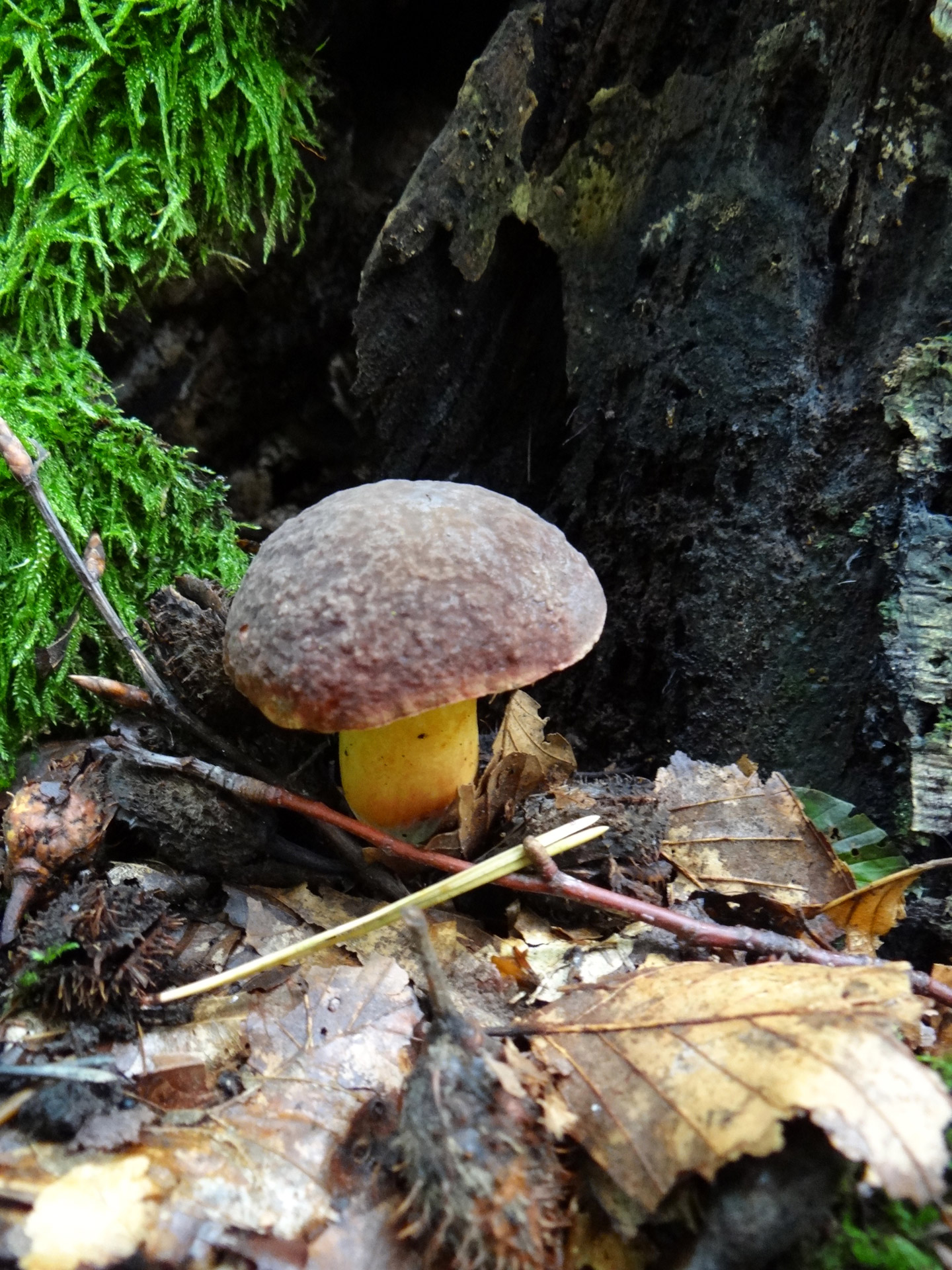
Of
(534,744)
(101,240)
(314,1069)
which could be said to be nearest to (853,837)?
(534,744)

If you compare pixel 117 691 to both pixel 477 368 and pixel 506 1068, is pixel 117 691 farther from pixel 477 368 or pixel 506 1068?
pixel 477 368

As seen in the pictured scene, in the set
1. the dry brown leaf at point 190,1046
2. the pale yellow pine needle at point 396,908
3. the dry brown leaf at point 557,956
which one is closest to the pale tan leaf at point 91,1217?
the dry brown leaf at point 190,1046

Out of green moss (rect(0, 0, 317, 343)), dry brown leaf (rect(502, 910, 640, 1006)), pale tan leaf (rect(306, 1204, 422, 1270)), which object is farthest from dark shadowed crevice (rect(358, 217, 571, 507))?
pale tan leaf (rect(306, 1204, 422, 1270))

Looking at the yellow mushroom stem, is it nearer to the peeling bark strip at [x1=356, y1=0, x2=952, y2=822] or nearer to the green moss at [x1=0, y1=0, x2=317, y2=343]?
the peeling bark strip at [x1=356, y1=0, x2=952, y2=822]

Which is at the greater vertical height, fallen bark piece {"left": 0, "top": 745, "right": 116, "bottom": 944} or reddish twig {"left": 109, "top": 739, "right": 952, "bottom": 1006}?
reddish twig {"left": 109, "top": 739, "right": 952, "bottom": 1006}

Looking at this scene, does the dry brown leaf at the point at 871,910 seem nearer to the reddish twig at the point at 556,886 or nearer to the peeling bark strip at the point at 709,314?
the reddish twig at the point at 556,886

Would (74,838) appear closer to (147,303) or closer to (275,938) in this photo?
(275,938)

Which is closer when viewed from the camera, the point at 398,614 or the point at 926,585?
the point at 398,614
